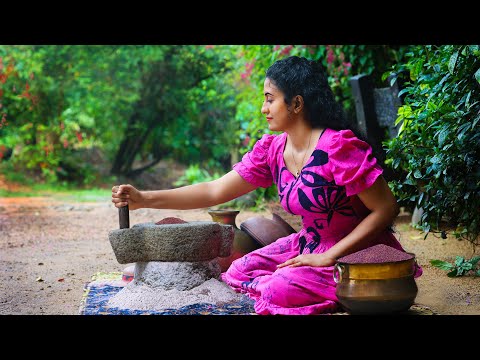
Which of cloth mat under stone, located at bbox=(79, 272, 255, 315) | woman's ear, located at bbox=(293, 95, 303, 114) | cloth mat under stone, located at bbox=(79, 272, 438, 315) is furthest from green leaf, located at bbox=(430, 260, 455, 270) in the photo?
woman's ear, located at bbox=(293, 95, 303, 114)

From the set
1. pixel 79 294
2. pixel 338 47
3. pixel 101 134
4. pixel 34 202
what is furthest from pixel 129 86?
pixel 79 294

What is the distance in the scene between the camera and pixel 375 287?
2.94m

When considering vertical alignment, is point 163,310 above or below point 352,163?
below

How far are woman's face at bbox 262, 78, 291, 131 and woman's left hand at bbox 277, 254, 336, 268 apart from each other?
2.30ft

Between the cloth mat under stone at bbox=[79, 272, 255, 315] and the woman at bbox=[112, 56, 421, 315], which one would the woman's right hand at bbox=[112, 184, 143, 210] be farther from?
the cloth mat under stone at bbox=[79, 272, 255, 315]

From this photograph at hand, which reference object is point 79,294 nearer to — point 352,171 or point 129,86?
point 352,171

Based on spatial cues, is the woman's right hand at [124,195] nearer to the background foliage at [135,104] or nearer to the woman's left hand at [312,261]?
the woman's left hand at [312,261]

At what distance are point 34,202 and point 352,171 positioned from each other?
7344 mm

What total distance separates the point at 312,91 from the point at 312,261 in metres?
0.90

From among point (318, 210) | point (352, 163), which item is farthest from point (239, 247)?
point (352, 163)

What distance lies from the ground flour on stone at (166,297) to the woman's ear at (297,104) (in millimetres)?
1044

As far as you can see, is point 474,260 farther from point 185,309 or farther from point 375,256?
point 185,309

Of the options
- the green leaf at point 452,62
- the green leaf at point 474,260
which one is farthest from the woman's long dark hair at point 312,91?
the green leaf at point 474,260

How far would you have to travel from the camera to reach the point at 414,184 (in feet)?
14.8
